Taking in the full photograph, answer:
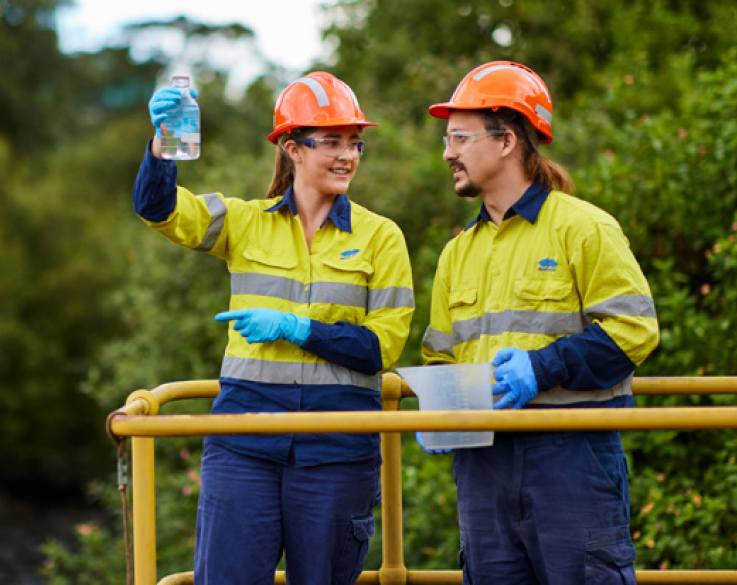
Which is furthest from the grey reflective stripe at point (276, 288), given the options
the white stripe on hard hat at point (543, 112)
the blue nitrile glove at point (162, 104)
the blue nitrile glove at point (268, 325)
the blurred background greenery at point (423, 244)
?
the blurred background greenery at point (423, 244)

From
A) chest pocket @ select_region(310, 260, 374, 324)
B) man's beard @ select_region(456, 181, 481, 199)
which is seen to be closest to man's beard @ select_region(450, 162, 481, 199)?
man's beard @ select_region(456, 181, 481, 199)

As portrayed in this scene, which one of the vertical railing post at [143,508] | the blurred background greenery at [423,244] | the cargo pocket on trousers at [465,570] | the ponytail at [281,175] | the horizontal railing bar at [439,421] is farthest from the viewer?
the blurred background greenery at [423,244]

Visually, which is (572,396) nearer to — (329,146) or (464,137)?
(464,137)

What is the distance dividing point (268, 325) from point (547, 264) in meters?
0.77

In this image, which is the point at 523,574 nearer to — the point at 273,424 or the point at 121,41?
the point at 273,424

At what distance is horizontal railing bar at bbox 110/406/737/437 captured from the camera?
2.22 meters

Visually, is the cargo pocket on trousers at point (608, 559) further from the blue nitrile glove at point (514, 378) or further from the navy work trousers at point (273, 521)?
the navy work trousers at point (273, 521)

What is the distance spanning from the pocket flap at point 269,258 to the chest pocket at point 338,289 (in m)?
0.10

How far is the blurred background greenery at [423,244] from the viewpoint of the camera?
15.7 feet

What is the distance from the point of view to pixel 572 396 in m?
2.66

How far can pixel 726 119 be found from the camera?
5285mm

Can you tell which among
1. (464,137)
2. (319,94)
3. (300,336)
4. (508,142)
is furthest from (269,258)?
(508,142)

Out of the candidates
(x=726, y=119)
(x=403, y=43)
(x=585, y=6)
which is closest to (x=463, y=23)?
(x=403, y=43)

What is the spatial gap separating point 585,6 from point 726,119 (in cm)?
609
